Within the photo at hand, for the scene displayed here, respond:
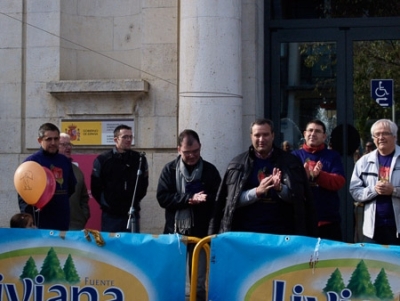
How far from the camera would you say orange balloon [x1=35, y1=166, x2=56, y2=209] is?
8.08 m

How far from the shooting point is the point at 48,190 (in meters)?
8.10

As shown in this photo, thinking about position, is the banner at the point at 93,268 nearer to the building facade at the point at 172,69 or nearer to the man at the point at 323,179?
the man at the point at 323,179

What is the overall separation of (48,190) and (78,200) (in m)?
1.60

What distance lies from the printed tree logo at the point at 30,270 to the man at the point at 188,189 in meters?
1.79

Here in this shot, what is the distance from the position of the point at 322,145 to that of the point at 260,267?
2.37m

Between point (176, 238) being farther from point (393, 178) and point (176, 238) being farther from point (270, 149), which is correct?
point (393, 178)

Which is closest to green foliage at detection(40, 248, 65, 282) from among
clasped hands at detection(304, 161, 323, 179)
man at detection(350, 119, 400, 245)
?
clasped hands at detection(304, 161, 323, 179)

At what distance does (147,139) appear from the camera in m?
10.7

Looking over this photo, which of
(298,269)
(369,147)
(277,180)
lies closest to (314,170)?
(277,180)

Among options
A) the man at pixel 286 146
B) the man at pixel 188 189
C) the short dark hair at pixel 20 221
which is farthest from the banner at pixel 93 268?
the man at pixel 286 146

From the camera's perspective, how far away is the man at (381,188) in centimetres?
768

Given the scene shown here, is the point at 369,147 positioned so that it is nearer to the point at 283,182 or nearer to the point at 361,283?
the point at 283,182

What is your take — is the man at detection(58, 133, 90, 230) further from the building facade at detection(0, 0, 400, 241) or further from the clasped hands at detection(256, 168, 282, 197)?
the clasped hands at detection(256, 168, 282, 197)

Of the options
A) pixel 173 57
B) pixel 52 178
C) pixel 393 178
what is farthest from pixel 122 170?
pixel 393 178
